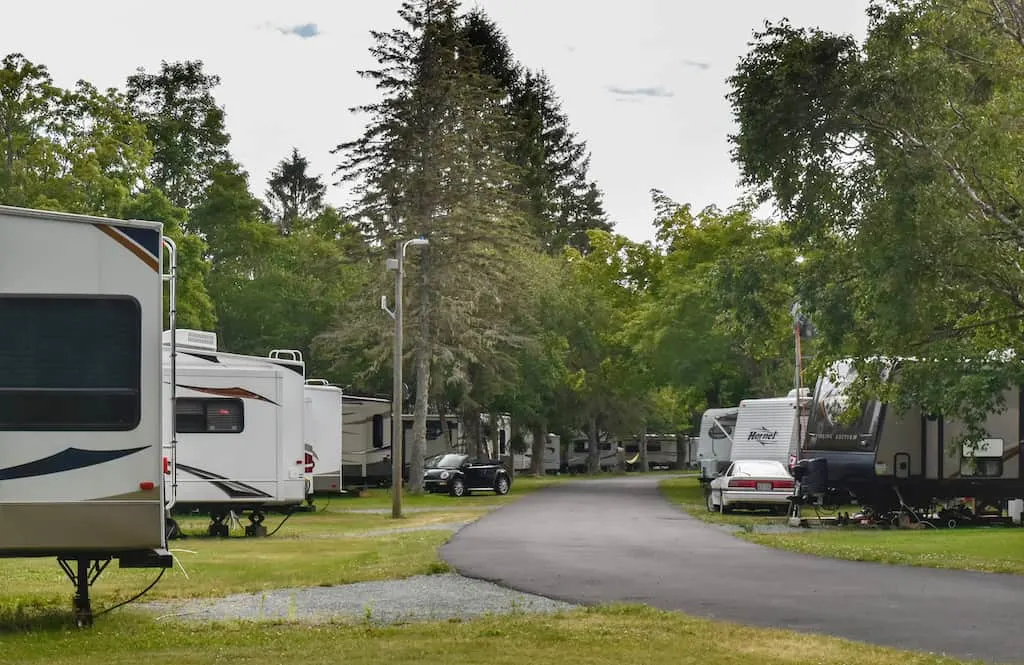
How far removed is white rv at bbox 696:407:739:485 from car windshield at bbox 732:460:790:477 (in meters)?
11.0

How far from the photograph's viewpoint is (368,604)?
13.8 metres

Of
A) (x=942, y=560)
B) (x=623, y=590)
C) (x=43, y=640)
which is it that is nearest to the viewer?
(x=43, y=640)

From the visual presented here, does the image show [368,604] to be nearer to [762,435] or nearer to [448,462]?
[762,435]

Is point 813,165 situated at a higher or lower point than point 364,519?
higher

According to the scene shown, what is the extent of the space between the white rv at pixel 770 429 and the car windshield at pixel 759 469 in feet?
11.0

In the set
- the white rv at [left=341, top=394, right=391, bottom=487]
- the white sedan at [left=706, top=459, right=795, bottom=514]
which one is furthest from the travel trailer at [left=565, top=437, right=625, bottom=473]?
the white sedan at [left=706, top=459, right=795, bottom=514]

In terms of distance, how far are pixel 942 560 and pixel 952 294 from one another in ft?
14.7

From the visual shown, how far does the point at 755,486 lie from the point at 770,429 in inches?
257

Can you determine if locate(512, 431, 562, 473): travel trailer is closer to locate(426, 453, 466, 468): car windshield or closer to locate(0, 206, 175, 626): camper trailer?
locate(426, 453, 466, 468): car windshield

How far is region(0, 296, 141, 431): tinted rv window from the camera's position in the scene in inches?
453

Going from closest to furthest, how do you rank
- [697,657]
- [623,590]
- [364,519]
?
[697,657] < [623,590] < [364,519]

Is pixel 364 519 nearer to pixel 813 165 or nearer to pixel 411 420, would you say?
pixel 813 165

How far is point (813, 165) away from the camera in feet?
70.3

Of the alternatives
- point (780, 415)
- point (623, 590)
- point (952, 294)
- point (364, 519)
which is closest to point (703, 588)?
point (623, 590)
